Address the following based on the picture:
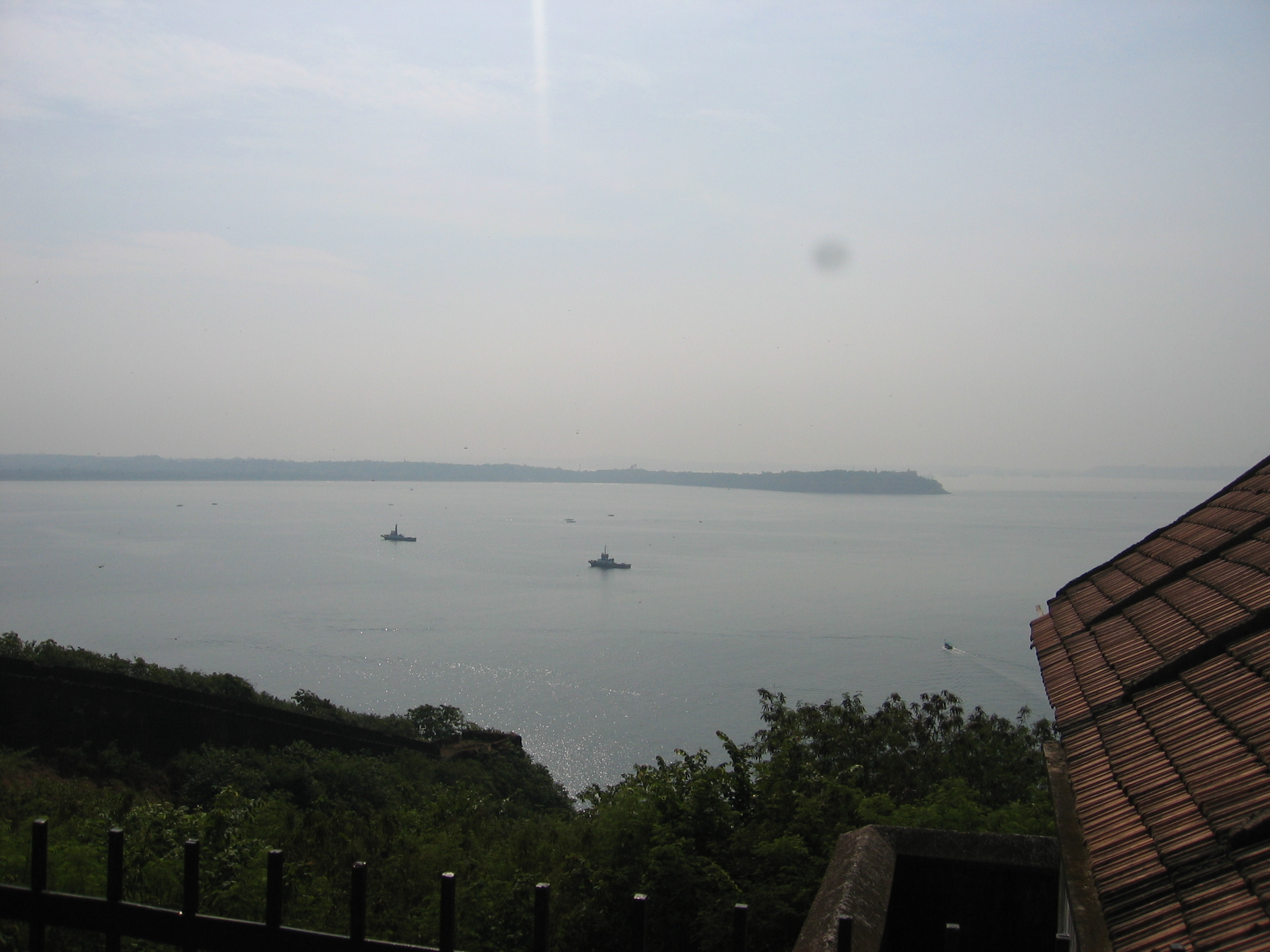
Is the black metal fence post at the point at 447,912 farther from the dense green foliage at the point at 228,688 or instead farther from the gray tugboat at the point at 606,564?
the gray tugboat at the point at 606,564

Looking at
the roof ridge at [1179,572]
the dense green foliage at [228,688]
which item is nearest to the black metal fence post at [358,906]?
the roof ridge at [1179,572]

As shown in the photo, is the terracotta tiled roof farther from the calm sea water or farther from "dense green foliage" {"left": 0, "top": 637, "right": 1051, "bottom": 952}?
the calm sea water

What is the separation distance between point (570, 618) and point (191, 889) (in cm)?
6830

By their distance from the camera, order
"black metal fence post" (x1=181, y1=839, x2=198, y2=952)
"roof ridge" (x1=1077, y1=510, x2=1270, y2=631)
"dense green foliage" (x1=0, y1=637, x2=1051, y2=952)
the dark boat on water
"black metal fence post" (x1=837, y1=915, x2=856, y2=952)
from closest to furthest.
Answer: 1. "black metal fence post" (x1=837, y1=915, x2=856, y2=952)
2. "black metal fence post" (x1=181, y1=839, x2=198, y2=952)
3. "roof ridge" (x1=1077, y1=510, x2=1270, y2=631)
4. "dense green foliage" (x1=0, y1=637, x2=1051, y2=952)
5. the dark boat on water

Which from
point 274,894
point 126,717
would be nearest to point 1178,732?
point 274,894

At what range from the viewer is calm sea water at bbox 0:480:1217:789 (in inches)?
1828

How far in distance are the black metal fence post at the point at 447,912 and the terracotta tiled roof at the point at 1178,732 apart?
1706 millimetres

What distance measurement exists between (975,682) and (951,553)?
7027 cm

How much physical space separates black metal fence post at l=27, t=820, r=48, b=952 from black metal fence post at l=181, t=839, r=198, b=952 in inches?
18.6

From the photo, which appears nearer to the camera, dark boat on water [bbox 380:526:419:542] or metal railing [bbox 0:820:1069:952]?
metal railing [bbox 0:820:1069:952]

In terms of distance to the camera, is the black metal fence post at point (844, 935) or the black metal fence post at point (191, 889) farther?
the black metal fence post at point (191, 889)

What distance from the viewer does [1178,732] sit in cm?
346

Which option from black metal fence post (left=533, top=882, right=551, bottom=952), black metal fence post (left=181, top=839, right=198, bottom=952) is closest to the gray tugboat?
black metal fence post (left=181, top=839, right=198, bottom=952)

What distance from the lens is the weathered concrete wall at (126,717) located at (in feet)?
68.1
